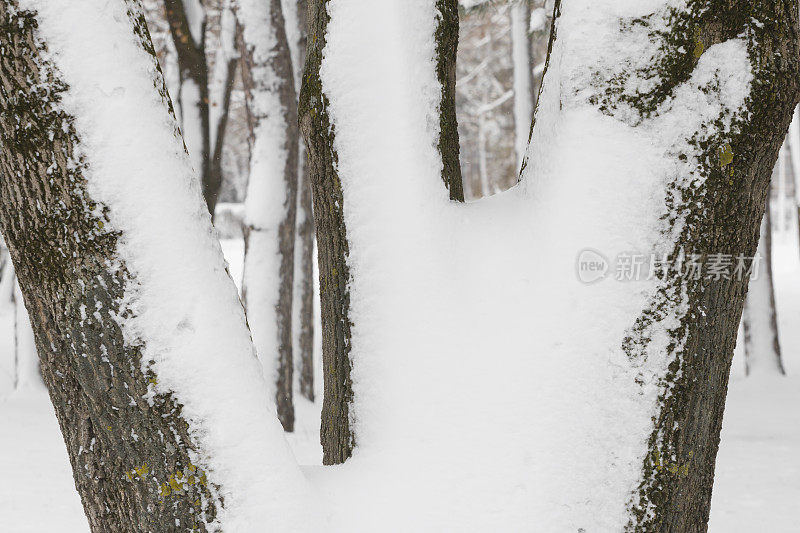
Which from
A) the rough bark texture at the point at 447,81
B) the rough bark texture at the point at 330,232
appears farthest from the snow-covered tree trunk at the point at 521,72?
the rough bark texture at the point at 330,232

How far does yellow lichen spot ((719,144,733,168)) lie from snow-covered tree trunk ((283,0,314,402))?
6.12m

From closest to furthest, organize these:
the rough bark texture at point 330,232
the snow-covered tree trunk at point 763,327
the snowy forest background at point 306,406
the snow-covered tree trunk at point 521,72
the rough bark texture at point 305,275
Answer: the rough bark texture at point 330,232
the snowy forest background at point 306,406
the rough bark texture at point 305,275
the snow-covered tree trunk at point 763,327
the snow-covered tree trunk at point 521,72

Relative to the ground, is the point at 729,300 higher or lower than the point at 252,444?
higher

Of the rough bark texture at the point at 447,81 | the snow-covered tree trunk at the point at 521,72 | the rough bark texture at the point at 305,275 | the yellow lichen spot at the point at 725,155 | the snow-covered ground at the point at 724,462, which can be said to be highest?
the snow-covered tree trunk at the point at 521,72

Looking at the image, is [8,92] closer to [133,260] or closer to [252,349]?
[133,260]

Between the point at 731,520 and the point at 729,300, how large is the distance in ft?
10.7

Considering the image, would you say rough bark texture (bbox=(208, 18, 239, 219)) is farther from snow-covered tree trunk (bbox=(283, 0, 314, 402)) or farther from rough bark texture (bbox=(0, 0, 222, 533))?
rough bark texture (bbox=(0, 0, 222, 533))

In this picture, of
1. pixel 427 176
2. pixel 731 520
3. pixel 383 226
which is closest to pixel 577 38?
pixel 427 176

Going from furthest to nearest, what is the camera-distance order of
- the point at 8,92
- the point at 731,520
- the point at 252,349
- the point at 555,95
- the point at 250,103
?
the point at 250,103 → the point at 731,520 → the point at 555,95 → the point at 252,349 → the point at 8,92

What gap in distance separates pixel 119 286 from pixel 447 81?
3.71 feet

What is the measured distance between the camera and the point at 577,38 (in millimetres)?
1760

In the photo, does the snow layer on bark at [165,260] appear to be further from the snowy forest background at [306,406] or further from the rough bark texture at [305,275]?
the rough bark texture at [305,275]

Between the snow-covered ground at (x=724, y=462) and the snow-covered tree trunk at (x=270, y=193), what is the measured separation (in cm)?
98

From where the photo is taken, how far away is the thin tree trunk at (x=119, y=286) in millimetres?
1492
